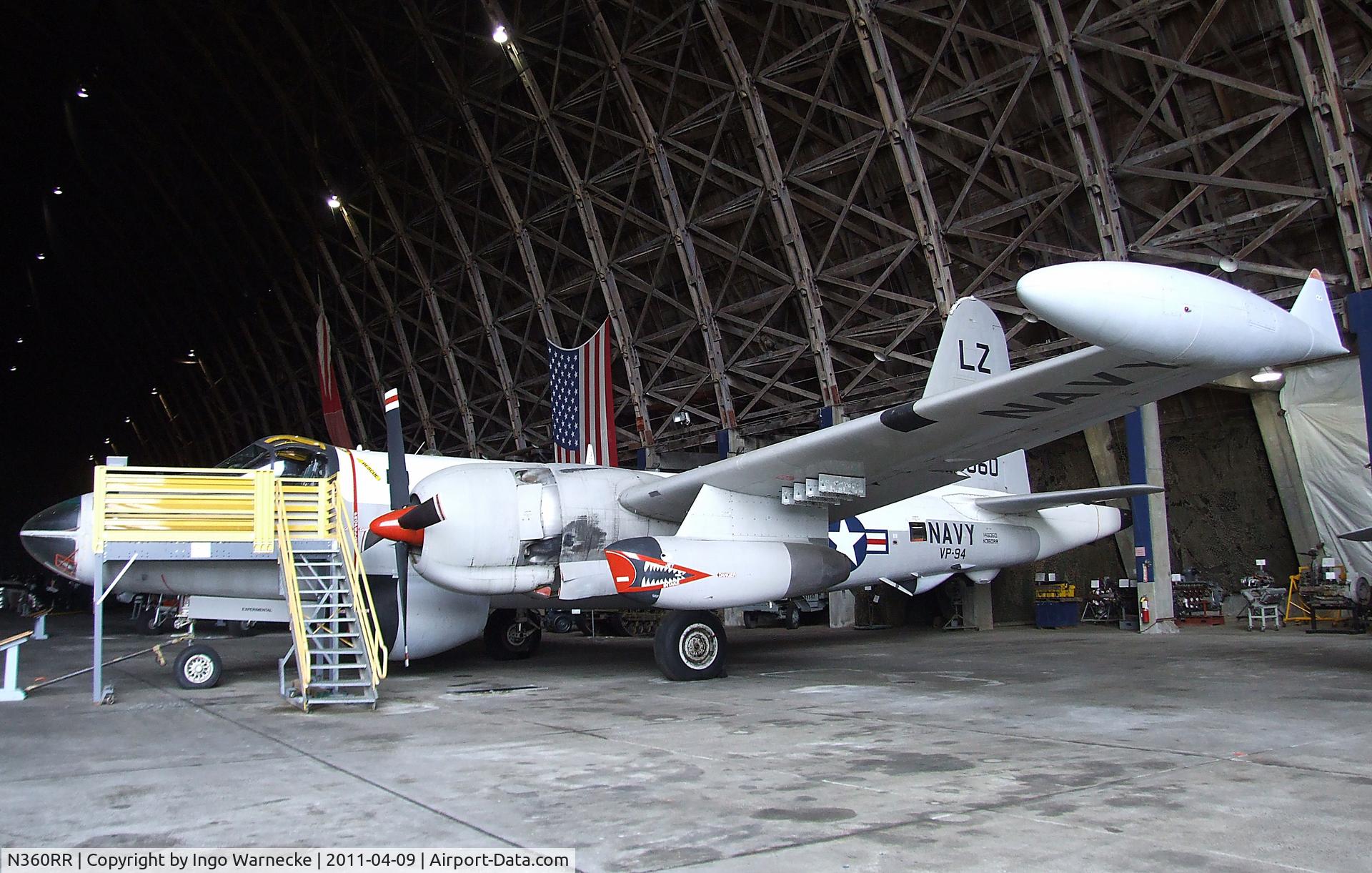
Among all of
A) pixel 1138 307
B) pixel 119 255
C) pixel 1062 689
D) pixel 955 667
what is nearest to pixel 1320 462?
pixel 955 667

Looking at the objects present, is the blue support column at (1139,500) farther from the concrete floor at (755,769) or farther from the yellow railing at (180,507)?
the yellow railing at (180,507)

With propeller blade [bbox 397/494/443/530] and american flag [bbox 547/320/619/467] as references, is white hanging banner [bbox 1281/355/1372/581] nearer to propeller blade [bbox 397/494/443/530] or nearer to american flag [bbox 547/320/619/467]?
american flag [bbox 547/320/619/467]

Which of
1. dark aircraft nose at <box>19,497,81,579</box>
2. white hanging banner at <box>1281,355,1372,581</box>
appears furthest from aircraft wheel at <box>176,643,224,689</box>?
white hanging banner at <box>1281,355,1372,581</box>

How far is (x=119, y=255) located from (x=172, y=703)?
42441mm

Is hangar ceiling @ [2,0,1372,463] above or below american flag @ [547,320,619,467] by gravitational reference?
above

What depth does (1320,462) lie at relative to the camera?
1739 cm

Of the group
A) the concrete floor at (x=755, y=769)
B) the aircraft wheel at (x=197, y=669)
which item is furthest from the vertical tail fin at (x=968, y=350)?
the aircraft wheel at (x=197, y=669)

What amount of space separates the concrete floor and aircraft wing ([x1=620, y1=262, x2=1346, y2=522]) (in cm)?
255

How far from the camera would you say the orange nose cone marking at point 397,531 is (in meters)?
10.8

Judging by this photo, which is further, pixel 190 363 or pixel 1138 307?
pixel 190 363

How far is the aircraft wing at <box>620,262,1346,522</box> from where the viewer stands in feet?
18.4

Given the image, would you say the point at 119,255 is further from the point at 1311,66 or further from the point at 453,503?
the point at 1311,66

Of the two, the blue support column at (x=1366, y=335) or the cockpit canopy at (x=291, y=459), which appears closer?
the cockpit canopy at (x=291, y=459)

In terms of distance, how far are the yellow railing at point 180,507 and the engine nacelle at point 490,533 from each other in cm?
181
